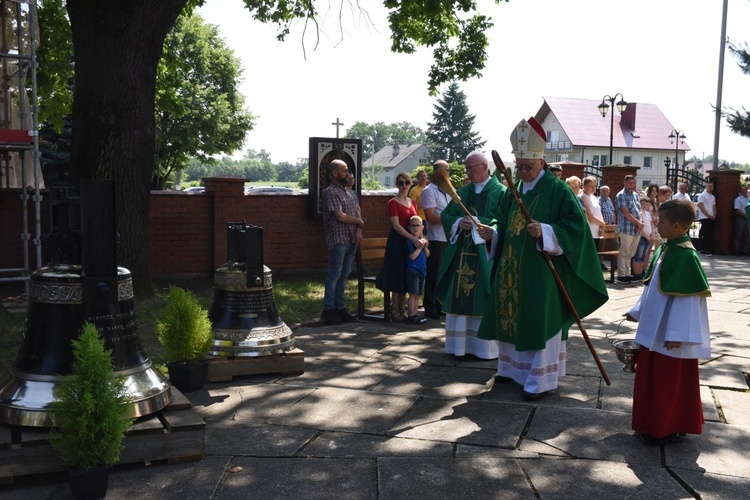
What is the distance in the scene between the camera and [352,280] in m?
13.5

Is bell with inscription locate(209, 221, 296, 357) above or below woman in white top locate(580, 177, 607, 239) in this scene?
below

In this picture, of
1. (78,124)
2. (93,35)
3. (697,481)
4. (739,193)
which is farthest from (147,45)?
(739,193)

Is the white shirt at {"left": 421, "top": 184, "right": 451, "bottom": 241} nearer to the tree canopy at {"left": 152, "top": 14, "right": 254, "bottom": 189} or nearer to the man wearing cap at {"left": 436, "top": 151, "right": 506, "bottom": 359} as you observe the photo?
the man wearing cap at {"left": 436, "top": 151, "right": 506, "bottom": 359}

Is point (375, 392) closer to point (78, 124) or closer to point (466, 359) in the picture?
point (466, 359)

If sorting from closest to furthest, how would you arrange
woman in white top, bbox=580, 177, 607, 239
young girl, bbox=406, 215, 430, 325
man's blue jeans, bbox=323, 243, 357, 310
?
man's blue jeans, bbox=323, 243, 357, 310 → young girl, bbox=406, 215, 430, 325 → woman in white top, bbox=580, 177, 607, 239

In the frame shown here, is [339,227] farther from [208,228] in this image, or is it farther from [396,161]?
[396,161]

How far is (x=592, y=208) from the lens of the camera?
519 inches

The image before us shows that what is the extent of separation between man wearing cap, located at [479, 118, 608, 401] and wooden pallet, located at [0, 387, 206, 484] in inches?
105

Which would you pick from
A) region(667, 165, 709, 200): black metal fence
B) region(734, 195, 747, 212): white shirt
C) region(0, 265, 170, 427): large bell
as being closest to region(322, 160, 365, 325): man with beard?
region(0, 265, 170, 427): large bell

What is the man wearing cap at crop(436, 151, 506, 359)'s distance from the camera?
748cm

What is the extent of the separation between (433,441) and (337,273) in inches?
172

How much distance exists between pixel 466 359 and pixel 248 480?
3557 millimetres

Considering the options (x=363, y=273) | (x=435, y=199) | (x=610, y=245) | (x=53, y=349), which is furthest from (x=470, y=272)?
(x=610, y=245)

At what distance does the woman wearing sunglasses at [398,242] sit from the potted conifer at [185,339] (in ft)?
11.9
